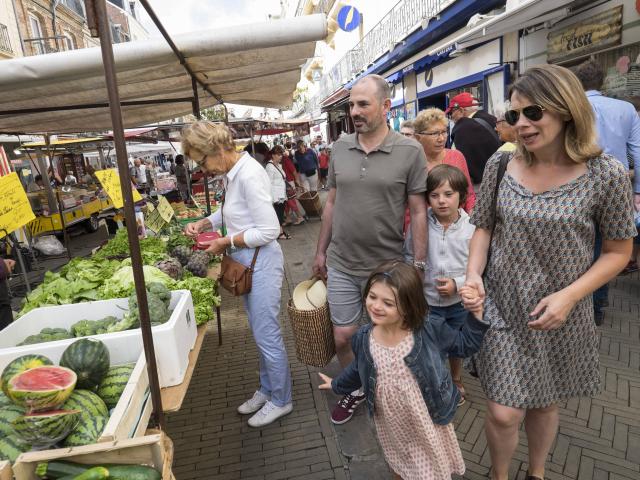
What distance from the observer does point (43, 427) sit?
4.99ft

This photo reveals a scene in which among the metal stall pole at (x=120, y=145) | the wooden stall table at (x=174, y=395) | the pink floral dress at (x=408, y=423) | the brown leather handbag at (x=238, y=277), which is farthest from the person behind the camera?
the brown leather handbag at (x=238, y=277)

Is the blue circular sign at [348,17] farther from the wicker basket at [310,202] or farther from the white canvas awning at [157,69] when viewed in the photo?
the white canvas awning at [157,69]

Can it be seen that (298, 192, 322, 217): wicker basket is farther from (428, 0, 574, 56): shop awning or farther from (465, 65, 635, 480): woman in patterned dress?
(465, 65, 635, 480): woman in patterned dress

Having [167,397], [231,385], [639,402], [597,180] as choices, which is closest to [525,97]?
[597,180]

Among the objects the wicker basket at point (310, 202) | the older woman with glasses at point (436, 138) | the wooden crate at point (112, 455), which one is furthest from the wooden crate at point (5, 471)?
the wicker basket at point (310, 202)

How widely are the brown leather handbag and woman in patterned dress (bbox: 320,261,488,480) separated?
98 cm

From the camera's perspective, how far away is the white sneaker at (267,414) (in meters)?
3.13

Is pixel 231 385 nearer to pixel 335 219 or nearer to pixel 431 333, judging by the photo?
pixel 335 219

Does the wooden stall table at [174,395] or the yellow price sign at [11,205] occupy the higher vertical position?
the yellow price sign at [11,205]

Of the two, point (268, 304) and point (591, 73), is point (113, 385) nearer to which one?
point (268, 304)

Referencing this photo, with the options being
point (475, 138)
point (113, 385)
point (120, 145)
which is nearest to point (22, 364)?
point (113, 385)

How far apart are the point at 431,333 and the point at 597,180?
3.09 ft

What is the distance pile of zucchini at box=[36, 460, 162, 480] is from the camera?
1.38 metres

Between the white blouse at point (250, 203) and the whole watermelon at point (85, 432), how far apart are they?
51.9 inches
